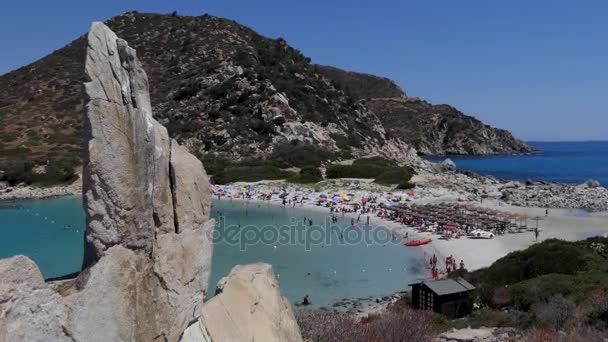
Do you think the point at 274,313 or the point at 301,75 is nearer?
the point at 274,313

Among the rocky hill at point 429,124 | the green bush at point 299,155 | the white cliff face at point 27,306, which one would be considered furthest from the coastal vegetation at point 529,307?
the rocky hill at point 429,124

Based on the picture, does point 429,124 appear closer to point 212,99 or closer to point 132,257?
point 212,99

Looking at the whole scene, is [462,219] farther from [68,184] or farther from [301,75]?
[301,75]

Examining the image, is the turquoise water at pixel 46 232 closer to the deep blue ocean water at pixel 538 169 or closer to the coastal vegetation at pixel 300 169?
the coastal vegetation at pixel 300 169

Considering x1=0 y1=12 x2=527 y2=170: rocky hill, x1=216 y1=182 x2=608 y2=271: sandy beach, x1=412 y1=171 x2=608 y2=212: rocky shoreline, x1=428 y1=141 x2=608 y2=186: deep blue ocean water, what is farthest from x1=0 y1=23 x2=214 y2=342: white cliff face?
x1=428 y1=141 x2=608 y2=186: deep blue ocean water

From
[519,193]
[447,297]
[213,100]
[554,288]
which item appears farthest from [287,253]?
[213,100]

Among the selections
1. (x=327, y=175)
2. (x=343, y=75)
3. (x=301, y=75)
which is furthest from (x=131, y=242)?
(x=343, y=75)

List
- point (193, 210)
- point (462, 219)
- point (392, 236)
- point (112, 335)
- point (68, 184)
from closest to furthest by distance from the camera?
point (112, 335) < point (193, 210) < point (392, 236) < point (462, 219) < point (68, 184)
